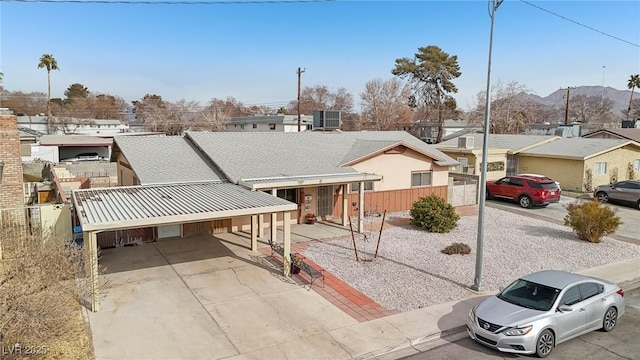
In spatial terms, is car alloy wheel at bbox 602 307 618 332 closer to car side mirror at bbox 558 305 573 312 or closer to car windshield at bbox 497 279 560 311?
car side mirror at bbox 558 305 573 312

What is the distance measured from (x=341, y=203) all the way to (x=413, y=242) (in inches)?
191

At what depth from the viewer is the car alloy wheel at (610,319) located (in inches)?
414

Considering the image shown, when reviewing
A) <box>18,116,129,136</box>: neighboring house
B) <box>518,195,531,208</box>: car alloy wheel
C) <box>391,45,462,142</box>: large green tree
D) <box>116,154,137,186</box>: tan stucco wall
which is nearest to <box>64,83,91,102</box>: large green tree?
<box>18,116,129,136</box>: neighboring house

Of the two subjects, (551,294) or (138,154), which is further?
(138,154)

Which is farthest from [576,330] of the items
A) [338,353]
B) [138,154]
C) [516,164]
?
[516,164]

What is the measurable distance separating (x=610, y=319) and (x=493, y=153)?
2397 cm

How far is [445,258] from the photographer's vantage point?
16.3 m

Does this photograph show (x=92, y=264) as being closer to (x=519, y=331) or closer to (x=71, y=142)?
(x=519, y=331)

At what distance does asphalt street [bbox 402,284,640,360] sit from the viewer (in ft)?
31.1

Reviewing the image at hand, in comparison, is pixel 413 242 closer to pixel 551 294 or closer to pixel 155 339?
pixel 551 294

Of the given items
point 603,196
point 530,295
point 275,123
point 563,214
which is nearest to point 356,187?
point 563,214

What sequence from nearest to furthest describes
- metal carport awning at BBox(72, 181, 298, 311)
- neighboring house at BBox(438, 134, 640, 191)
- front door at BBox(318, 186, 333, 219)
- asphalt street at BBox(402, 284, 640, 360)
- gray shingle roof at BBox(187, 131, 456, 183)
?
asphalt street at BBox(402, 284, 640, 360)
metal carport awning at BBox(72, 181, 298, 311)
gray shingle roof at BBox(187, 131, 456, 183)
front door at BBox(318, 186, 333, 219)
neighboring house at BBox(438, 134, 640, 191)

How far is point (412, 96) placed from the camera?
7181cm

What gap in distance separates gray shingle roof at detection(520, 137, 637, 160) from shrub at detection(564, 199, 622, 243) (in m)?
13.7
